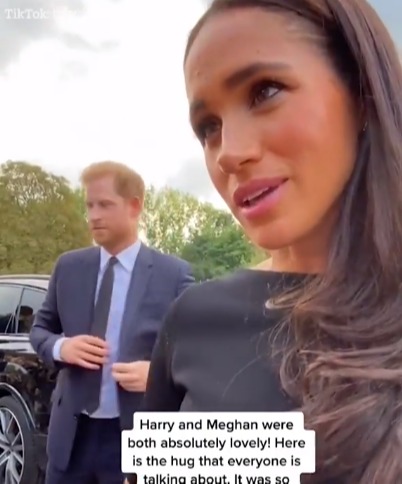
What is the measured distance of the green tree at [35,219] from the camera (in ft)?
2.61

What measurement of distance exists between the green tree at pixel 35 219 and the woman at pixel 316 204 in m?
0.22

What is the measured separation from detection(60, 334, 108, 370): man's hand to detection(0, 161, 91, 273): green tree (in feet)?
0.34

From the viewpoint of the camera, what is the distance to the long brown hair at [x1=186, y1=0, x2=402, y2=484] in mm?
641

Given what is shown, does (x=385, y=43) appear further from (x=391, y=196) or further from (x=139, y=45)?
(x=139, y=45)

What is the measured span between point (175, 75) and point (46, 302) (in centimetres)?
35

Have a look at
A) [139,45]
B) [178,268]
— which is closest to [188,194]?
[178,268]

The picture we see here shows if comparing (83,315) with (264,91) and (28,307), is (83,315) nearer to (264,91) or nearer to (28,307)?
(28,307)

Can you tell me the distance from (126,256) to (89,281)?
0.06 m

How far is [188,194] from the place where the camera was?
31.3 inches

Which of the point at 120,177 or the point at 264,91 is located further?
the point at 120,177

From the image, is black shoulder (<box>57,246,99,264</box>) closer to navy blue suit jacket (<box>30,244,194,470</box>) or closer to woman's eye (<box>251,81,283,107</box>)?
navy blue suit jacket (<box>30,244,194,470</box>)
